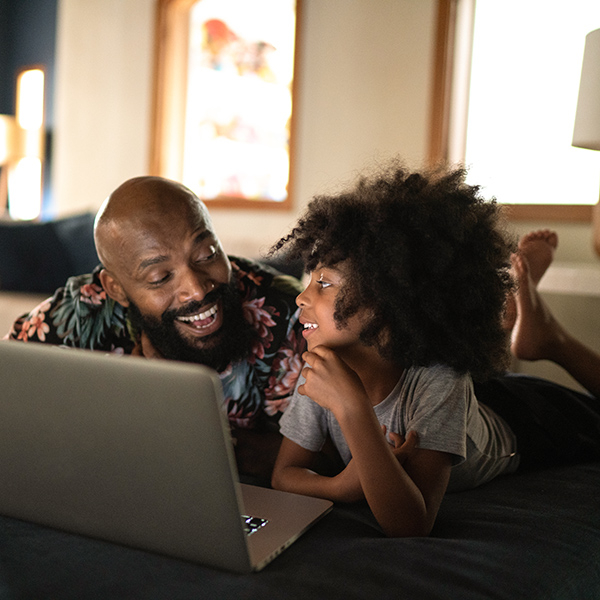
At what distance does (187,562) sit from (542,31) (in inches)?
110

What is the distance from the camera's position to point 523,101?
2.89 meters

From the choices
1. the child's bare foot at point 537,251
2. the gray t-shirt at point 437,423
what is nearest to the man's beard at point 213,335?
the gray t-shirt at point 437,423

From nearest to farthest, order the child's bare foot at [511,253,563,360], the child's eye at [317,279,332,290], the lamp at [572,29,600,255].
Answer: the child's eye at [317,279,332,290] → the child's bare foot at [511,253,563,360] → the lamp at [572,29,600,255]

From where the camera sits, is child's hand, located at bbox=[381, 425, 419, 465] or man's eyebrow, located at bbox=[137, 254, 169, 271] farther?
man's eyebrow, located at bbox=[137, 254, 169, 271]

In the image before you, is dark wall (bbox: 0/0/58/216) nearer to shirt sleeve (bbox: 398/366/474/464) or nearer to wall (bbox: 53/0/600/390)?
wall (bbox: 53/0/600/390)

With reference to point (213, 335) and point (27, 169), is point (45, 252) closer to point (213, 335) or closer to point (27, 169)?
point (213, 335)

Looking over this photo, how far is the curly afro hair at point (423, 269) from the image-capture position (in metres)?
1.01

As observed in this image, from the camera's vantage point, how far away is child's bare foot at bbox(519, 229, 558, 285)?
1.71 meters

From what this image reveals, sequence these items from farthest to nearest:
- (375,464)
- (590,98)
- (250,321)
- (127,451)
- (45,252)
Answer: (45,252)
(590,98)
(250,321)
(375,464)
(127,451)

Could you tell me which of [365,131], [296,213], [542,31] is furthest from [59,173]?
[542,31]

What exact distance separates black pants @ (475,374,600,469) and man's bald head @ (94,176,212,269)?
29.3 inches

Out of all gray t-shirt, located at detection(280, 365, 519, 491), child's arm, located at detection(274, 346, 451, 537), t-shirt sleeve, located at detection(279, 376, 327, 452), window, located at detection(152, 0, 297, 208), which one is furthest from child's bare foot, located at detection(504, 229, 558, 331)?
window, located at detection(152, 0, 297, 208)

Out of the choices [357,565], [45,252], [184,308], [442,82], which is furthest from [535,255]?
[45,252]

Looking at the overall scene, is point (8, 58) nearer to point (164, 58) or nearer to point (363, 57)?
point (164, 58)
